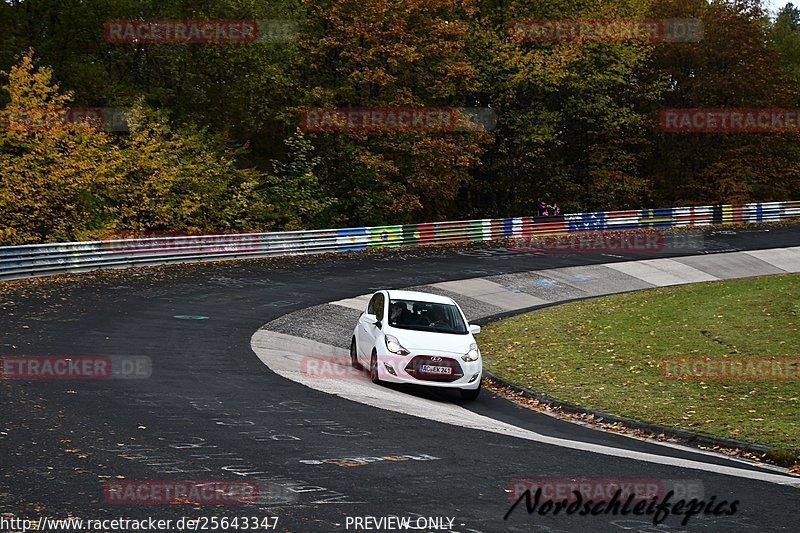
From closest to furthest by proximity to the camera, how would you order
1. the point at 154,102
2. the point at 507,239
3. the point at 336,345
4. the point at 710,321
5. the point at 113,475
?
the point at 113,475, the point at 336,345, the point at 710,321, the point at 507,239, the point at 154,102

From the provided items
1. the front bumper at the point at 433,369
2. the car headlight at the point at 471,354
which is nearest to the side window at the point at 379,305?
the front bumper at the point at 433,369

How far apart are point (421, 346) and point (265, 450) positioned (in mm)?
6552

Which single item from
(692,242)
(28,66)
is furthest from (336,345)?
(692,242)

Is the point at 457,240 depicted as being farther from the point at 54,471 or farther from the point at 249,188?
the point at 54,471

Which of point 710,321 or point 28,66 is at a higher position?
point 28,66

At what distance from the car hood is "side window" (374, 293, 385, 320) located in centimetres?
97

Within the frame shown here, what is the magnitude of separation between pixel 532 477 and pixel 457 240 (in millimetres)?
34816

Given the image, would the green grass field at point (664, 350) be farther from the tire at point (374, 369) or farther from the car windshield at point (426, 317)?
the tire at point (374, 369)

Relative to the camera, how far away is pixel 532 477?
986cm

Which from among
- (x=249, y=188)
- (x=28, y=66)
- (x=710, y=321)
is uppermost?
(x=28, y=66)

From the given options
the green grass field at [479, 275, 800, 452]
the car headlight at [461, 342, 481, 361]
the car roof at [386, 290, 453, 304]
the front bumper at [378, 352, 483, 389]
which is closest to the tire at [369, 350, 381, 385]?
the front bumper at [378, 352, 483, 389]

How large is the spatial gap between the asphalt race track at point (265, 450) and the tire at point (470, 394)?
26cm

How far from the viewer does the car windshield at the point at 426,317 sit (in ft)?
58.1

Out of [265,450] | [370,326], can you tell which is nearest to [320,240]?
[370,326]
